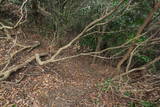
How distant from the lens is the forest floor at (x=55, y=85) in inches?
176

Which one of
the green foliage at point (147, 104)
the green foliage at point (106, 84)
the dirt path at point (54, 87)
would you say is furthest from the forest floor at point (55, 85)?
the green foliage at point (147, 104)

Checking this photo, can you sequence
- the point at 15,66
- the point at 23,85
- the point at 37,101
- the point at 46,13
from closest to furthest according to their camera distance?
the point at 37,101 < the point at 23,85 < the point at 15,66 < the point at 46,13

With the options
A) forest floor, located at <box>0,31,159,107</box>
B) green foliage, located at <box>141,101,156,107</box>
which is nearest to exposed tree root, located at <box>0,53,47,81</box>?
forest floor, located at <box>0,31,159,107</box>

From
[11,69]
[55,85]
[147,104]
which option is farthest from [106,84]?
[11,69]

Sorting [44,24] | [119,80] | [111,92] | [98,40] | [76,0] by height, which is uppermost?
[76,0]

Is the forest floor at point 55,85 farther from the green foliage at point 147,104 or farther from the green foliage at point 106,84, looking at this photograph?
the green foliage at point 147,104

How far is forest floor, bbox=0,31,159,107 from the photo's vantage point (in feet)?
14.7

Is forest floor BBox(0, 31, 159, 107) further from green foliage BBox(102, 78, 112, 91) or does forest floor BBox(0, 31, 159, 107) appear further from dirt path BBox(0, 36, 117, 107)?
green foliage BBox(102, 78, 112, 91)

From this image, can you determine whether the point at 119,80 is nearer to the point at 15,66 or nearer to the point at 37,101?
the point at 37,101

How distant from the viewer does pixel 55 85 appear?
16.3ft

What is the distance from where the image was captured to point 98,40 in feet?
21.4

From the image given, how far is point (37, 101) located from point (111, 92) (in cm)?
195

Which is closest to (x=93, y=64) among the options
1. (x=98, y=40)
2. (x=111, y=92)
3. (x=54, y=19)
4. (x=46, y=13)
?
(x=98, y=40)

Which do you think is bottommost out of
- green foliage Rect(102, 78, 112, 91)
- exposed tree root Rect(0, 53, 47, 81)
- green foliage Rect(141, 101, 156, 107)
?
green foliage Rect(141, 101, 156, 107)
